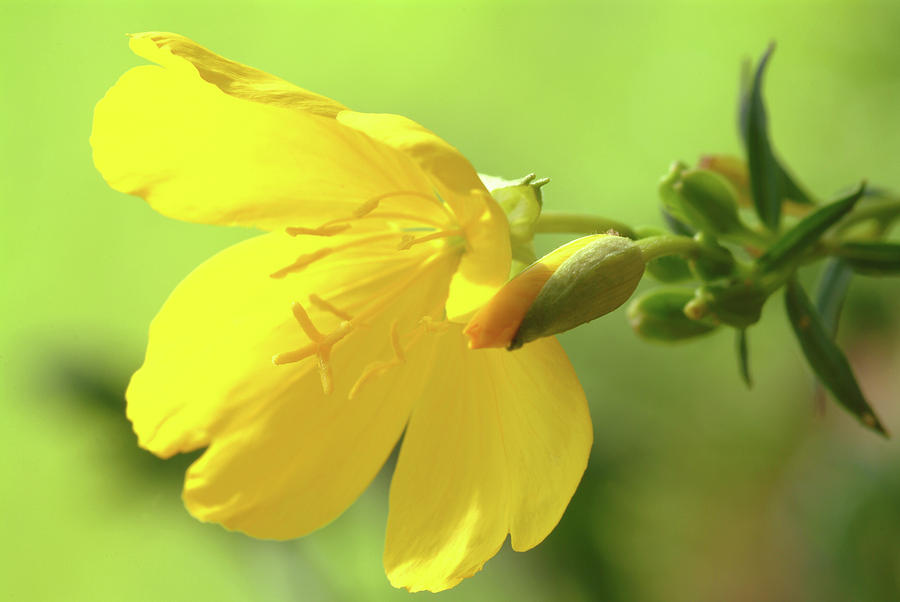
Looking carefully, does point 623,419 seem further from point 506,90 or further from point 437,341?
point 437,341

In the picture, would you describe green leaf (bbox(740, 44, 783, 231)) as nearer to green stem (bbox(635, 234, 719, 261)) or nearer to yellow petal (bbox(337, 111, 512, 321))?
green stem (bbox(635, 234, 719, 261))

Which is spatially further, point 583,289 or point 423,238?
point 423,238

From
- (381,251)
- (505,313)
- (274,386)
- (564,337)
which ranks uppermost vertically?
(505,313)

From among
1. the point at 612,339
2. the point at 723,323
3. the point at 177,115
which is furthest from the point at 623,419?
the point at 177,115

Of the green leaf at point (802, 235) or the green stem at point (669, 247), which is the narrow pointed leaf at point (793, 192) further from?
the green stem at point (669, 247)

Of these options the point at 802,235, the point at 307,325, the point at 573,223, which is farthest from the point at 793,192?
the point at 307,325

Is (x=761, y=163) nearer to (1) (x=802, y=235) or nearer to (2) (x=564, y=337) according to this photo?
(1) (x=802, y=235)
